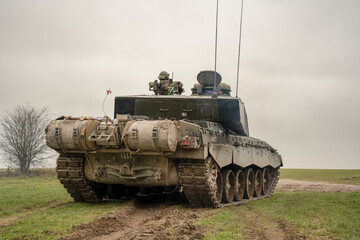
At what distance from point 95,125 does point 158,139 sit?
2036mm

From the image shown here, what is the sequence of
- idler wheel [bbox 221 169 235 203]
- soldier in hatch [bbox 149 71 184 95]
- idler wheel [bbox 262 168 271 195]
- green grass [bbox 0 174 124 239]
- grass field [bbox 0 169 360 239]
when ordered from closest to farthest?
grass field [bbox 0 169 360 239], green grass [bbox 0 174 124 239], idler wheel [bbox 221 169 235 203], soldier in hatch [bbox 149 71 184 95], idler wheel [bbox 262 168 271 195]

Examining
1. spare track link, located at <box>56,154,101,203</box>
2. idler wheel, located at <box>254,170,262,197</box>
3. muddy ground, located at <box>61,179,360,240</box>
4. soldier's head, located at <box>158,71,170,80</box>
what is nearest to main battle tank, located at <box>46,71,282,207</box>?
spare track link, located at <box>56,154,101,203</box>

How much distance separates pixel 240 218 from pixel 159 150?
8.12ft

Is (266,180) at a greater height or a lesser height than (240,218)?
greater

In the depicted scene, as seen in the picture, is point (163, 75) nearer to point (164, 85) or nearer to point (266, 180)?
point (164, 85)

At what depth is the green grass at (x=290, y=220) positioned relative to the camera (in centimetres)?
913

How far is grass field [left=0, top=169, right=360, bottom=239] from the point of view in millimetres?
9086

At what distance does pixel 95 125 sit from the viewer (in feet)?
40.2

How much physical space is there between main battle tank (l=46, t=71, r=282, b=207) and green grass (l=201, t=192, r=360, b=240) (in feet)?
3.82

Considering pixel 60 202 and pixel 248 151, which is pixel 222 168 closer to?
pixel 248 151

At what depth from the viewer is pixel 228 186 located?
14.4m

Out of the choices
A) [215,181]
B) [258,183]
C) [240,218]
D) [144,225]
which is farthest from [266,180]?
[144,225]

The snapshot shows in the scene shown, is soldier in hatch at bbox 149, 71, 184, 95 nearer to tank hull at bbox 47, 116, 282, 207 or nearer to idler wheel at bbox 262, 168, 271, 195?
tank hull at bbox 47, 116, 282, 207

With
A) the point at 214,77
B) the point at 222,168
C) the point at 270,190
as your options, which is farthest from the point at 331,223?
the point at 270,190
